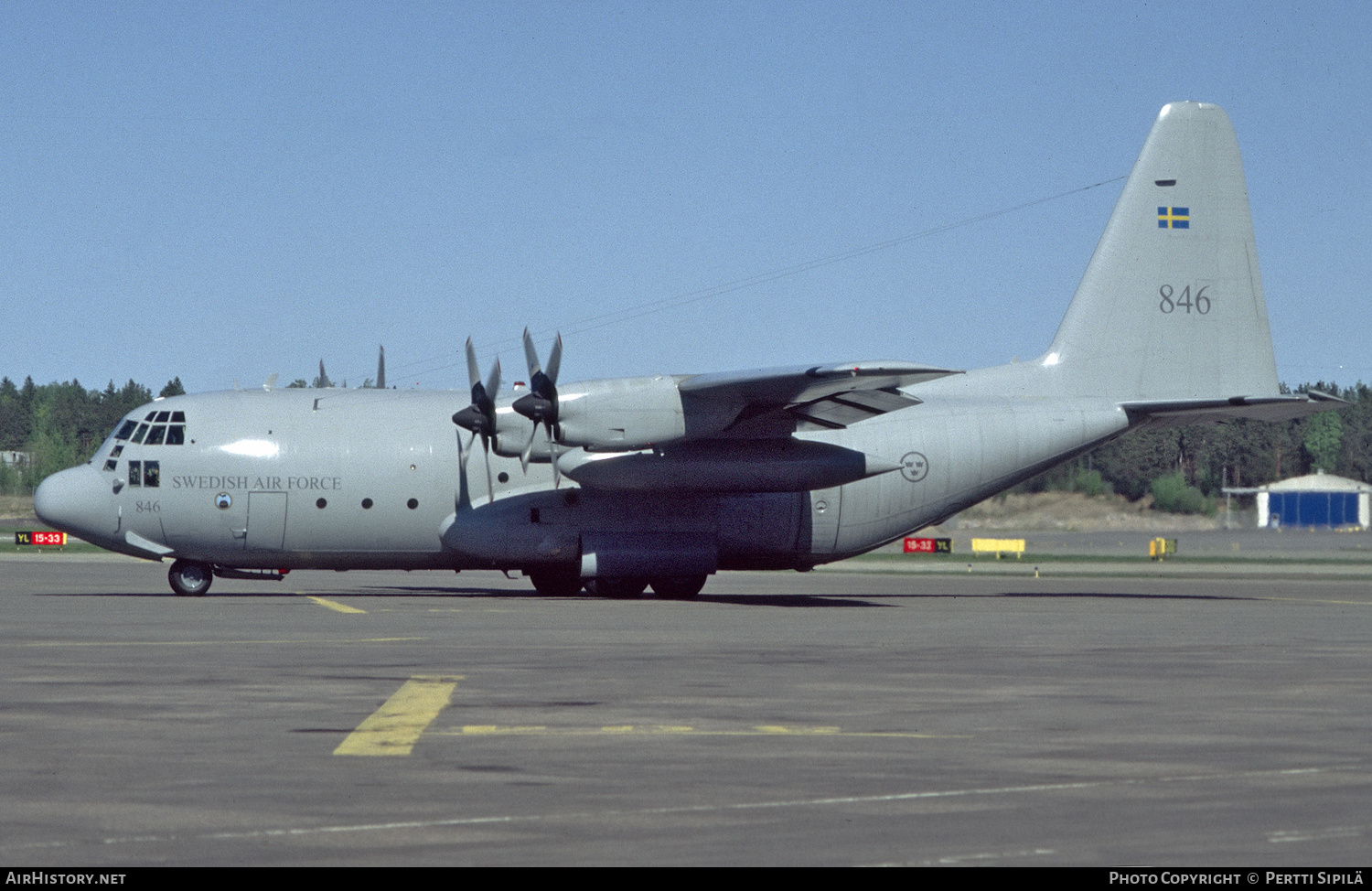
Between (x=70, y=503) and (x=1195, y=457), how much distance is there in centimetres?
11247

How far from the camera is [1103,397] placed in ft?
113

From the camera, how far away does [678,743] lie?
1121 cm

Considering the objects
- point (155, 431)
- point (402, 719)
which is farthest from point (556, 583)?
point (402, 719)

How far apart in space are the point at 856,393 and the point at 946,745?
1851cm

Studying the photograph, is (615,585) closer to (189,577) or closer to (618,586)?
(618,586)

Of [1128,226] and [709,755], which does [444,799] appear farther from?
[1128,226]

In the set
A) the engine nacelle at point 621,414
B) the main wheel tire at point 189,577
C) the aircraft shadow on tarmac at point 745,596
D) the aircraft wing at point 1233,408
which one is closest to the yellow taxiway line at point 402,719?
the engine nacelle at point 621,414

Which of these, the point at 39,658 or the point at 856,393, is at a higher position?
the point at 856,393

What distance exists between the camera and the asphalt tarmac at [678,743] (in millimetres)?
7742

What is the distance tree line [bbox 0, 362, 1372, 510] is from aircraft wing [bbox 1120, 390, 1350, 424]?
54.4 meters
